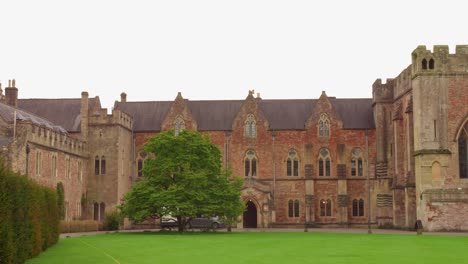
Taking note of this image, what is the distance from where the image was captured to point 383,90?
69938 millimetres

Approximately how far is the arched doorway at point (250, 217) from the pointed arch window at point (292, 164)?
5.38 meters

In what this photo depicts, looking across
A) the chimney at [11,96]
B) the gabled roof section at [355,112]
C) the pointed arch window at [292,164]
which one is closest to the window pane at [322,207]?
the pointed arch window at [292,164]

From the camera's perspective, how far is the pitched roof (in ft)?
242

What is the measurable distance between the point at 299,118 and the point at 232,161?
8671mm

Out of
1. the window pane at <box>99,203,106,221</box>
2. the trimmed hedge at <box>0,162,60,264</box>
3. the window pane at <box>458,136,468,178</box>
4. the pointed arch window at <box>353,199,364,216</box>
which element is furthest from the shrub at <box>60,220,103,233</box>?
the window pane at <box>458,136,468,178</box>

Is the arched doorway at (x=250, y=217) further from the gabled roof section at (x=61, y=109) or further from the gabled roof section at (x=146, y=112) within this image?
the gabled roof section at (x=61, y=109)

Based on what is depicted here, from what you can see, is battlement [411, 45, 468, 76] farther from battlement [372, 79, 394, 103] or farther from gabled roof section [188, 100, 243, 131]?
gabled roof section [188, 100, 243, 131]

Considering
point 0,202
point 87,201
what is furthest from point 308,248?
point 87,201

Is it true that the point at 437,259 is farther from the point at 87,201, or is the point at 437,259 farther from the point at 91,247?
the point at 87,201

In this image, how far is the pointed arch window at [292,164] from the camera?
237ft

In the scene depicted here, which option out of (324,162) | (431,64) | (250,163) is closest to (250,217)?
(250,163)

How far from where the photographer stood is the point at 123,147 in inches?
2773

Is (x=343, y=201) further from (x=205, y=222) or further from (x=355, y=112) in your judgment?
(x=205, y=222)

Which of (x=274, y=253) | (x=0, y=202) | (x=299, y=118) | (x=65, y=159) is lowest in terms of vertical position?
(x=274, y=253)
